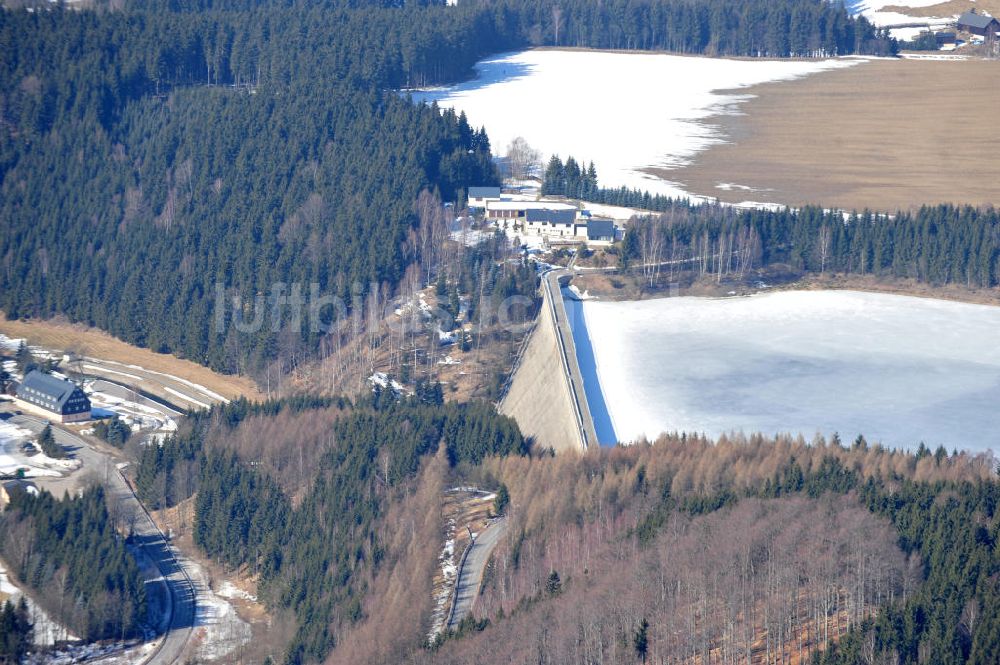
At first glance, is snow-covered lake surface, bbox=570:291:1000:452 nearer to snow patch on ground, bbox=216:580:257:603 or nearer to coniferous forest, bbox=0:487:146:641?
snow patch on ground, bbox=216:580:257:603

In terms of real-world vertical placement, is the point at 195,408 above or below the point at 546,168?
below

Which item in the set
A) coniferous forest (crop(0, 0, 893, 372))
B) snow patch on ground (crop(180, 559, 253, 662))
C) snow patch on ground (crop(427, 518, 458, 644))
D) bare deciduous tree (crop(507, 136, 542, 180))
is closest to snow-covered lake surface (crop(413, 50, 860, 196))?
bare deciduous tree (crop(507, 136, 542, 180))

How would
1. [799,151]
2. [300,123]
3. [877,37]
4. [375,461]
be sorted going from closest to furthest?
[375,461], [300,123], [799,151], [877,37]

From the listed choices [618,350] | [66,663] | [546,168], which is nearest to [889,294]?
[618,350]

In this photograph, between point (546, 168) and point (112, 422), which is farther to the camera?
point (546, 168)

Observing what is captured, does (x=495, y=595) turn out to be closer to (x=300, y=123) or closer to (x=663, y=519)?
(x=663, y=519)

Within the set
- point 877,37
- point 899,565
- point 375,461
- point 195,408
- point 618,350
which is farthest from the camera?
point 877,37
